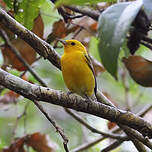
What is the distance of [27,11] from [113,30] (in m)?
1.23

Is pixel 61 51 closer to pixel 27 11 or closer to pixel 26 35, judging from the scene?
pixel 27 11

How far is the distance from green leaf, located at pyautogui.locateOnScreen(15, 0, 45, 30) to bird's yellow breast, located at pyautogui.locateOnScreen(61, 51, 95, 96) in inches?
33.5

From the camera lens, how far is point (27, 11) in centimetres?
216

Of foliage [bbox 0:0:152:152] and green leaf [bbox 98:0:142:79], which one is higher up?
green leaf [bbox 98:0:142:79]

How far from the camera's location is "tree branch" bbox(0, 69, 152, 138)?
185 centimetres

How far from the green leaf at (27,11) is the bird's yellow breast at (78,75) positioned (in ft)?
2.79

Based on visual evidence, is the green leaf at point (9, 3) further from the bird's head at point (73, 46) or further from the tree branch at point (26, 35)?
the bird's head at point (73, 46)

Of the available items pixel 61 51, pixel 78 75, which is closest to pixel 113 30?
pixel 78 75

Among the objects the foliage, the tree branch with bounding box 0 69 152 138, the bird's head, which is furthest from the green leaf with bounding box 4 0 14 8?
the bird's head

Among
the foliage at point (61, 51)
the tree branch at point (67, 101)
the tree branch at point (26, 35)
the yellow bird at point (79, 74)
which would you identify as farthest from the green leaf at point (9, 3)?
the yellow bird at point (79, 74)

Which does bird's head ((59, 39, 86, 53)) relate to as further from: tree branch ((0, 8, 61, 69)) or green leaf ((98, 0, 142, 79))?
green leaf ((98, 0, 142, 79))

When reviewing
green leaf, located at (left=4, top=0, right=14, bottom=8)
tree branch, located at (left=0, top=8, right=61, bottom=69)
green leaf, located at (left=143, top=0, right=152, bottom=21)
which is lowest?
tree branch, located at (left=0, top=8, right=61, bottom=69)

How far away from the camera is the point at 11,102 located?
11.5 feet

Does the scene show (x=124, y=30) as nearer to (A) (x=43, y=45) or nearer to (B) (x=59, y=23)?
(A) (x=43, y=45)
